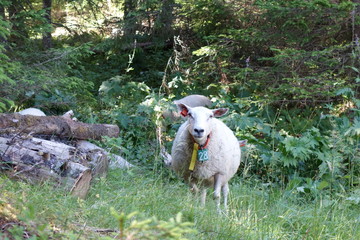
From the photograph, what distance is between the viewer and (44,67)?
9117mm

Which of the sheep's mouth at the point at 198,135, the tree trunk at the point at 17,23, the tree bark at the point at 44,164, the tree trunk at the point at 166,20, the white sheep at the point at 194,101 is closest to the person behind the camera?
the tree bark at the point at 44,164

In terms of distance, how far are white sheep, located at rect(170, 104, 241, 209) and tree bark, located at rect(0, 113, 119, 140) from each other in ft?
5.03

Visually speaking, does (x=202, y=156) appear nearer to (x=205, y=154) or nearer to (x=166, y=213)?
(x=205, y=154)

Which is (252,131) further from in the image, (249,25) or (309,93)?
(249,25)

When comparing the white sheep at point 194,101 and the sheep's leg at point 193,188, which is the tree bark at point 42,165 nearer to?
the sheep's leg at point 193,188

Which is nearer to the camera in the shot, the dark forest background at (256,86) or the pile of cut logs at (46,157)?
the pile of cut logs at (46,157)

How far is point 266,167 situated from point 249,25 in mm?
4281

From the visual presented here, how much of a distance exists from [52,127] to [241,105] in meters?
3.92

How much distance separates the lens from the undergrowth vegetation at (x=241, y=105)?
4.78m

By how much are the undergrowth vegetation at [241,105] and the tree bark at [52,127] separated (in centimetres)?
31

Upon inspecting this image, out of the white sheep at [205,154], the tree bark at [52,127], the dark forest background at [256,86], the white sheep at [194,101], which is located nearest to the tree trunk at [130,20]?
the dark forest background at [256,86]

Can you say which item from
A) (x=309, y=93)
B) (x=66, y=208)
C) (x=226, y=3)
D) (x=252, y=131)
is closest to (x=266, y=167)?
(x=252, y=131)

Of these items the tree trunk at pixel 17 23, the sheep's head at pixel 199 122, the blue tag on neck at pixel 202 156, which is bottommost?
the blue tag on neck at pixel 202 156

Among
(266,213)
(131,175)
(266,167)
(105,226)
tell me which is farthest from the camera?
(266,167)
